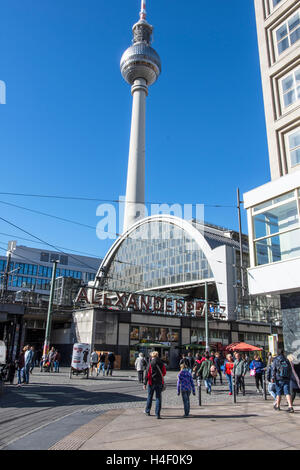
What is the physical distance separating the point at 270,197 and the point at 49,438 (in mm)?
13857

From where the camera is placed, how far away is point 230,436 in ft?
23.6

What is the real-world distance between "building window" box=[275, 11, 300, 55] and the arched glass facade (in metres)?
36.0

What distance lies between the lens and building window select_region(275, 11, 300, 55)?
1867 centimetres

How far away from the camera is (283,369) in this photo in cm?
1073

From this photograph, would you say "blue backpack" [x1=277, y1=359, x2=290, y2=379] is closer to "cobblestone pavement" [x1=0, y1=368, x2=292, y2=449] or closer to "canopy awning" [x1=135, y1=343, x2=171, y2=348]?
"cobblestone pavement" [x1=0, y1=368, x2=292, y2=449]

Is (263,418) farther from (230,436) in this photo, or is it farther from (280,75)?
(280,75)

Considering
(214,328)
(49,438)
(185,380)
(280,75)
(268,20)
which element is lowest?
(49,438)

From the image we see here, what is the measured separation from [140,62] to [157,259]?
2557 inches

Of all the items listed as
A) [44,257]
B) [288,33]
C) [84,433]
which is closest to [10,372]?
[84,433]

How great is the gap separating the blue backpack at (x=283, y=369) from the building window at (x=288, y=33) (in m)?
16.0

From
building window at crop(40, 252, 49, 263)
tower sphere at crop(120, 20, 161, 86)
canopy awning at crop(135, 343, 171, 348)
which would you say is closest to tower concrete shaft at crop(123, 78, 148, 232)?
Result: tower sphere at crop(120, 20, 161, 86)

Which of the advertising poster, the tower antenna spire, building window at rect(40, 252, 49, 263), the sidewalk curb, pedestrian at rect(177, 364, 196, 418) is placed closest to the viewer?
the sidewalk curb

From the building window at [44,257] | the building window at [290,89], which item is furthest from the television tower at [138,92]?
the building window at [290,89]
